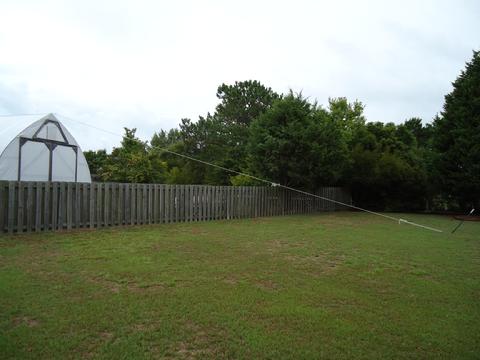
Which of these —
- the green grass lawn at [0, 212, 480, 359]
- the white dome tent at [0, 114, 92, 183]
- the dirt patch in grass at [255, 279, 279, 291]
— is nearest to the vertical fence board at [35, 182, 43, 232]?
the green grass lawn at [0, 212, 480, 359]

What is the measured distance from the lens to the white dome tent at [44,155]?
12.0 m

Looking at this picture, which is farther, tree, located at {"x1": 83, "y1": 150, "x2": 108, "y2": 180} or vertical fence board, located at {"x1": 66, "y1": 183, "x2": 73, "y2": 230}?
tree, located at {"x1": 83, "y1": 150, "x2": 108, "y2": 180}

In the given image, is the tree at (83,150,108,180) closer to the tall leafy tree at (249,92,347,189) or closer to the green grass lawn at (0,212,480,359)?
the tall leafy tree at (249,92,347,189)

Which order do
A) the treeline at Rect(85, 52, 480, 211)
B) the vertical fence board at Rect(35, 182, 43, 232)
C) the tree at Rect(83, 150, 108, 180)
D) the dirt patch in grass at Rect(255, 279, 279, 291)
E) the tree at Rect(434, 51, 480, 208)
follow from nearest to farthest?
the dirt patch in grass at Rect(255, 279, 279, 291) < the vertical fence board at Rect(35, 182, 43, 232) < the treeline at Rect(85, 52, 480, 211) < the tree at Rect(434, 51, 480, 208) < the tree at Rect(83, 150, 108, 180)

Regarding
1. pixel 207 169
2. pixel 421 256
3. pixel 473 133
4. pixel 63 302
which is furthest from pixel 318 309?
pixel 207 169

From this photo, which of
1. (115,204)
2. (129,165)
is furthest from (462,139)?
(129,165)

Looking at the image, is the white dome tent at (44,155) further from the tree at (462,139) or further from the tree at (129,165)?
the tree at (462,139)

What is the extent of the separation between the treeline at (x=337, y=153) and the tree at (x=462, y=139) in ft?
0.16

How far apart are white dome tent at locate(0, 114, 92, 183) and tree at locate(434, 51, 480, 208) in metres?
18.8

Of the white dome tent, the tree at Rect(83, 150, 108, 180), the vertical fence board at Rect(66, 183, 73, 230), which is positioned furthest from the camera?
the tree at Rect(83, 150, 108, 180)

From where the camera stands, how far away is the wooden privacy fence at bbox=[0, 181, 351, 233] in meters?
8.83

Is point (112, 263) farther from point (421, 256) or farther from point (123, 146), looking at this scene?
point (123, 146)

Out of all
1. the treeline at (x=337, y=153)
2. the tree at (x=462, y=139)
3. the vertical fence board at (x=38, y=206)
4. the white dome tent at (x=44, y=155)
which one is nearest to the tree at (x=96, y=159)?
the treeline at (x=337, y=153)

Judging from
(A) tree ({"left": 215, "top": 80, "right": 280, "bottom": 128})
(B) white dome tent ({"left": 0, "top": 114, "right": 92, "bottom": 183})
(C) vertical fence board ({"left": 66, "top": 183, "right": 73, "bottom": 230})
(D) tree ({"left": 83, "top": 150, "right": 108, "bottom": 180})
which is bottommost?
(C) vertical fence board ({"left": 66, "top": 183, "right": 73, "bottom": 230})
